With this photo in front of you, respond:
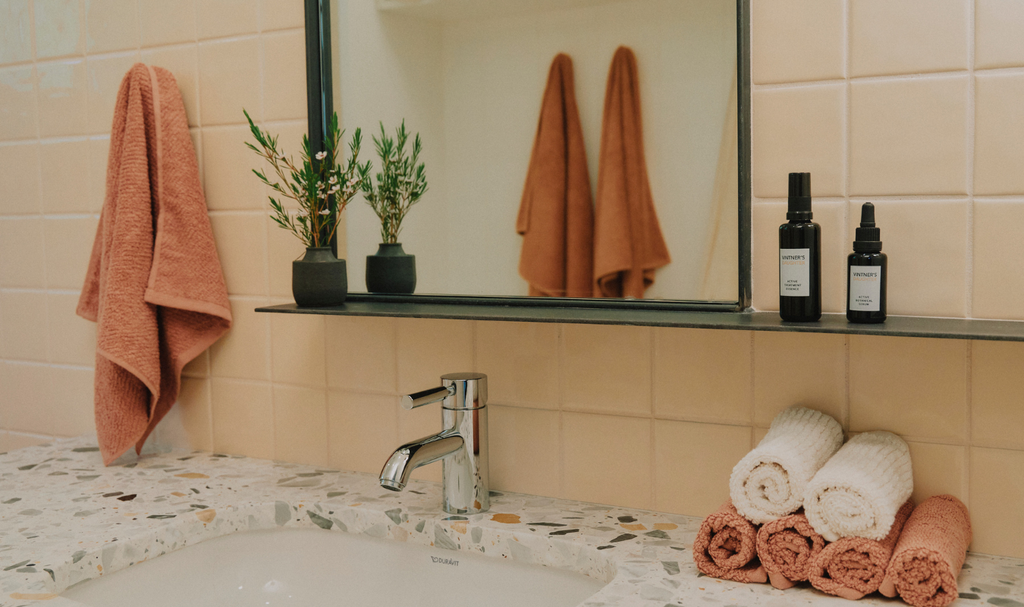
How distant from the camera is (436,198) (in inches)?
45.4

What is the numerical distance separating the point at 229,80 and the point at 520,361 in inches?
26.3

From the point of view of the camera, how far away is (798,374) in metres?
0.97

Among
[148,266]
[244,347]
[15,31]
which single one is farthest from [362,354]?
[15,31]

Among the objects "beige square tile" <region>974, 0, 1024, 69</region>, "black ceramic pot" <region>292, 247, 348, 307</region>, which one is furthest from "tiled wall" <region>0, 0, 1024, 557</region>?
"black ceramic pot" <region>292, 247, 348, 307</region>

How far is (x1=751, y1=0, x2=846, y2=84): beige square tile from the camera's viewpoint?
36.4 inches

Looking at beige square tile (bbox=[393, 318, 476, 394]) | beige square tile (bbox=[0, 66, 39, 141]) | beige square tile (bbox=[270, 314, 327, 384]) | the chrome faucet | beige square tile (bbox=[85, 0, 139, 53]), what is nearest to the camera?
the chrome faucet

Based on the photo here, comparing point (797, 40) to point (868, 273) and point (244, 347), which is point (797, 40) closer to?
point (868, 273)

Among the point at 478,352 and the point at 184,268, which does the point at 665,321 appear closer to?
the point at 478,352

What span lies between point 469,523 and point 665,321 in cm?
37

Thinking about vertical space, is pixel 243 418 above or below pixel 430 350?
below

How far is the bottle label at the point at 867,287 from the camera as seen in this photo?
2.81ft

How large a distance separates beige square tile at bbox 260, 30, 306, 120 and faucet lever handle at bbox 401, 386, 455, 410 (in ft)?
1.66

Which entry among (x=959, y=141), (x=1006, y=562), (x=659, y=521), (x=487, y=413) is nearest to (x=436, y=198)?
(x=487, y=413)

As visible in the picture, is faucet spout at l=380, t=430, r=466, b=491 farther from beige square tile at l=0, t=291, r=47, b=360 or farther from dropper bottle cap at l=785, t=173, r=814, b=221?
beige square tile at l=0, t=291, r=47, b=360
